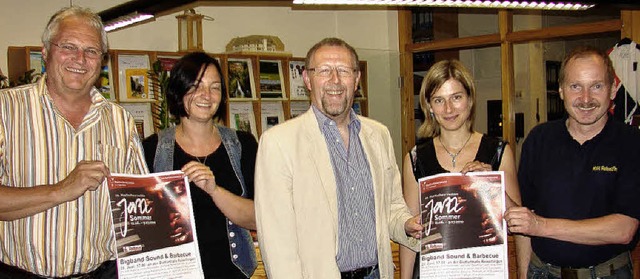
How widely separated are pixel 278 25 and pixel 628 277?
23.8 ft

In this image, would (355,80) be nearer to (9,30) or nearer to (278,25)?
(9,30)

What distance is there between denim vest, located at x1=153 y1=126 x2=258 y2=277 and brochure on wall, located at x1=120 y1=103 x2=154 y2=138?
5046 mm

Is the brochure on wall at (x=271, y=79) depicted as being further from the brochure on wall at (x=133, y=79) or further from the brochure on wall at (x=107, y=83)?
the brochure on wall at (x=107, y=83)

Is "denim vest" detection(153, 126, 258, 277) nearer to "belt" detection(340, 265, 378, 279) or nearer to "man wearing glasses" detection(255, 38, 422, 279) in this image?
"man wearing glasses" detection(255, 38, 422, 279)

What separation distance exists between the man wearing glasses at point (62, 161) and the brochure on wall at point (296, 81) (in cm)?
638

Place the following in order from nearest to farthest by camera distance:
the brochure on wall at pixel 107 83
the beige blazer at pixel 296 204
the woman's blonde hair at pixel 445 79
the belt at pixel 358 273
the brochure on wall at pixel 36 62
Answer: the beige blazer at pixel 296 204, the belt at pixel 358 273, the woman's blonde hair at pixel 445 79, the brochure on wall at pixel 36 62, the brochure on wall at pixel 107 83

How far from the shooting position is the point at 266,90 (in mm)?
9016

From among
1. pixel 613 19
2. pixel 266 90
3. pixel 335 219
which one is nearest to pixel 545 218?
pixel 335 219

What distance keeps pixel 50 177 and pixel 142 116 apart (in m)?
5.48

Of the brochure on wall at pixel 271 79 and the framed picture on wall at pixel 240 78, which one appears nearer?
the framed picture on wall at pixel 240 78

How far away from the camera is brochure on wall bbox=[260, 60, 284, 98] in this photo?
8.98 meters

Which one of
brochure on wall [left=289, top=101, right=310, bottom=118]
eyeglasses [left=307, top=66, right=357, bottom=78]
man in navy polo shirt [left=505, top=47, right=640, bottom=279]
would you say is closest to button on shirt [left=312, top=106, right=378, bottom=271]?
eyeglasses [left=307, top=66, right=357, bottom=78]

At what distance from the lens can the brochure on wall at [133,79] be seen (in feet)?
25.9

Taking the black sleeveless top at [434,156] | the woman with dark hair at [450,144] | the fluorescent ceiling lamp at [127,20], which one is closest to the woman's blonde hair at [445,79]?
the woman with dark hair at [450,144]
